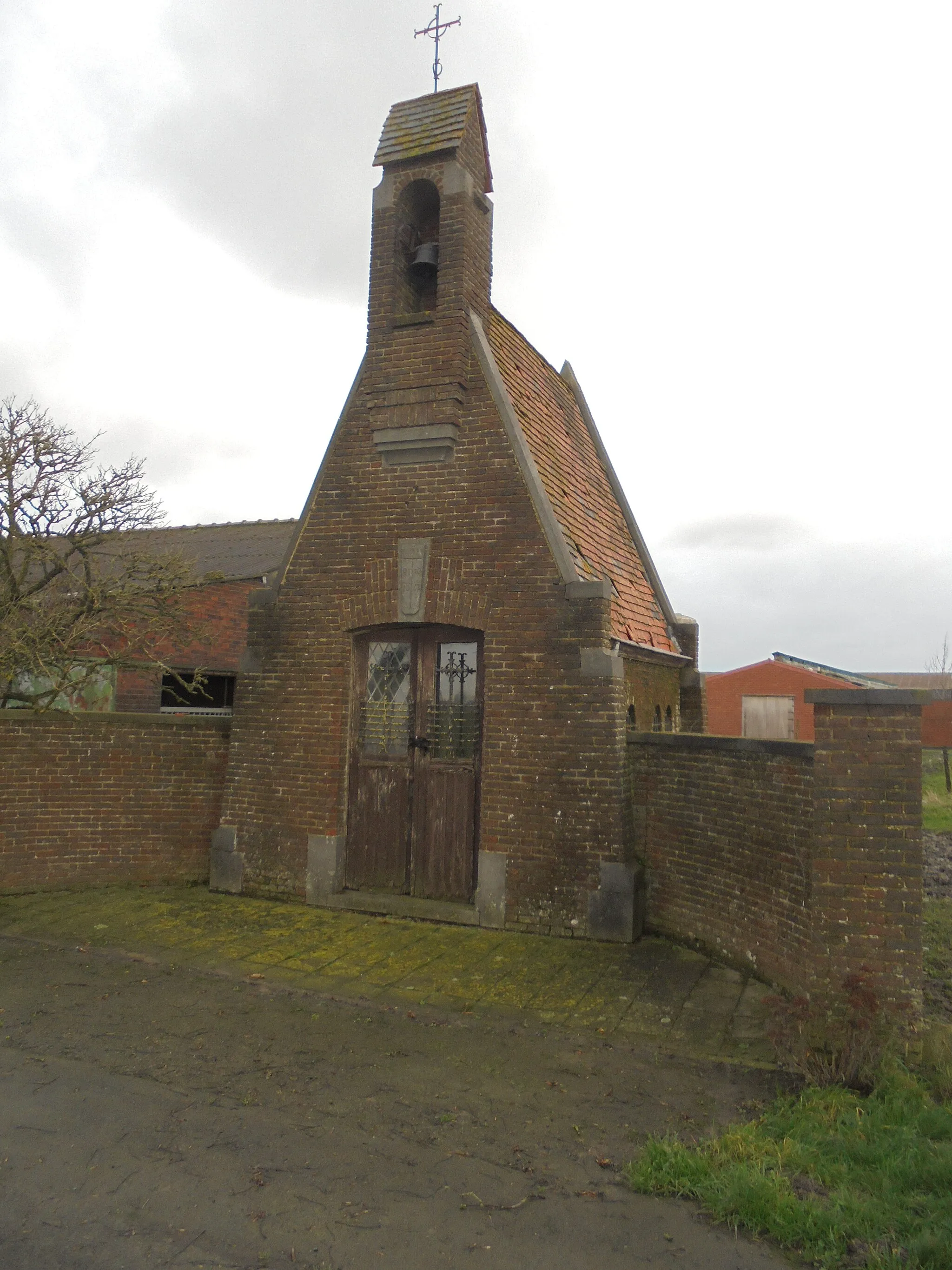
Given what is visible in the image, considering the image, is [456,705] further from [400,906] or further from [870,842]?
[870,842]

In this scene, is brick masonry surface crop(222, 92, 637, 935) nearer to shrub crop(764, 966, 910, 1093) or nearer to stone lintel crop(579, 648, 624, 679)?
stone lintel crop(579, 648, 624, 679)

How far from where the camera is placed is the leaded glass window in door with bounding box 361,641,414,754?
928 cm

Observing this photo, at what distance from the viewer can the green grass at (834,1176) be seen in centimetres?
352

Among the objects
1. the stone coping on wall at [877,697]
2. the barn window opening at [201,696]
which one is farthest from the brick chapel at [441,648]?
the barn window opening at [201,696]

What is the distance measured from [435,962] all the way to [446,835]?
180 cm

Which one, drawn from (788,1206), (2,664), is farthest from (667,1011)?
(2,664)

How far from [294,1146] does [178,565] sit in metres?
8.77

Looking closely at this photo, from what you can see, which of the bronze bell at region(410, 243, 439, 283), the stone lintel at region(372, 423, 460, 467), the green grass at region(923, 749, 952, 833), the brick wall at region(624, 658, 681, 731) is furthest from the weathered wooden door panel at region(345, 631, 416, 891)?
the green grass at region(923, 749, 952, 833)

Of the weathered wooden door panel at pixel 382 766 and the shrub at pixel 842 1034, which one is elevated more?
the weathered wooden door panel at pixel 382 766

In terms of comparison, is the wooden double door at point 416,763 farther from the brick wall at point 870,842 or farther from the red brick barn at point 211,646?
the red brick barn at point 211,646

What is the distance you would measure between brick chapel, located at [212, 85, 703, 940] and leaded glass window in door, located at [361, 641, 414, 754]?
0.02 m

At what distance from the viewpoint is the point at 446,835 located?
29.2 feet

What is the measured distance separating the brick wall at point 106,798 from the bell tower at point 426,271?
4255mm

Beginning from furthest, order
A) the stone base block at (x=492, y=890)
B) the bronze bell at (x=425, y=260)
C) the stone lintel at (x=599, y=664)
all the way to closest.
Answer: the bronze bell at (x=425, y=260), the stone base block at (x=492, y=890), the stone lintel at (x=599, y=664)
